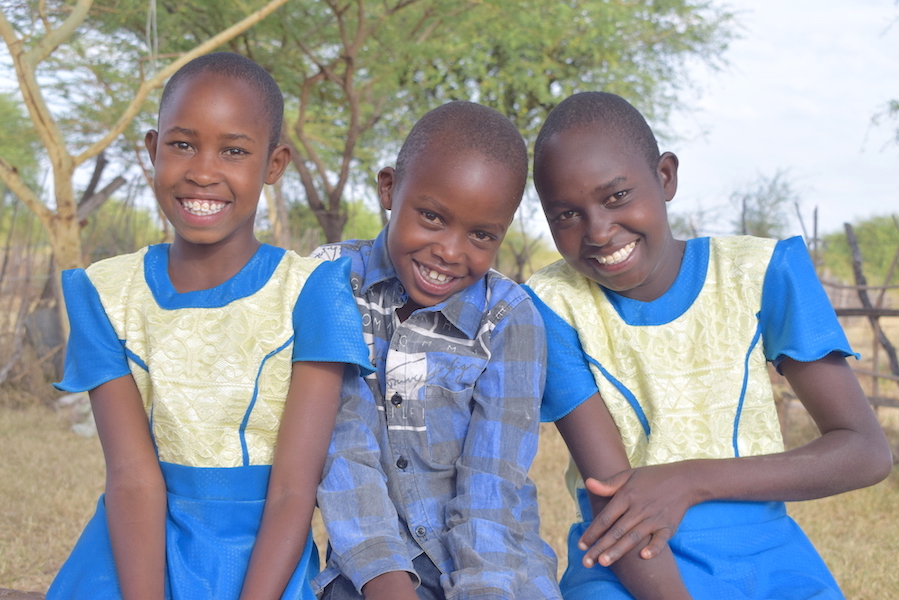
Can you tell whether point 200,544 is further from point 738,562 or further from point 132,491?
point 738,562

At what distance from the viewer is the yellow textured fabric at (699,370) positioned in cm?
190

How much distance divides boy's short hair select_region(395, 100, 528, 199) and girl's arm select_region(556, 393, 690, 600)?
1.89 ft

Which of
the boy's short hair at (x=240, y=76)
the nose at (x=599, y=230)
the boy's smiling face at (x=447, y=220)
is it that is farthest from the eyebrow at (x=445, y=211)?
the boy's short hair at (x=240, y=76)

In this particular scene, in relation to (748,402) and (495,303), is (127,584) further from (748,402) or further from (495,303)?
(748,402)

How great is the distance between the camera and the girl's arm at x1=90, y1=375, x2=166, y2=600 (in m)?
1.62

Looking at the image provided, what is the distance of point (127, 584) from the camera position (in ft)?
5.24

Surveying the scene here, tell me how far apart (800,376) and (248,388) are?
1316 millimetres

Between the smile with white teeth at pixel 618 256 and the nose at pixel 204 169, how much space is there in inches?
36.3

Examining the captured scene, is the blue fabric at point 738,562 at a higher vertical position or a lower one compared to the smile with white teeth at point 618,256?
lower

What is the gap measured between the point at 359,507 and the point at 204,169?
0.83 meters

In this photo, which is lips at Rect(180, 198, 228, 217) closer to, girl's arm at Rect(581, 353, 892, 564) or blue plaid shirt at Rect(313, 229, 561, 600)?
blue plaid shirt at Rect(313, 229, 561, 600)

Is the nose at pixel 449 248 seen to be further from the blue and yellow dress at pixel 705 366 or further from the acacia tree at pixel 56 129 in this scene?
the acacia tree at pixel 56 129

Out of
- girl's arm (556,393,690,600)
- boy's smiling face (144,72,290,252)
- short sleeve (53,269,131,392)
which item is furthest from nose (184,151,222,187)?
girl's arm (556,393,690,600)

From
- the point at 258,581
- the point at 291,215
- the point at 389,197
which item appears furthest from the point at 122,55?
the point at 258,581
